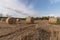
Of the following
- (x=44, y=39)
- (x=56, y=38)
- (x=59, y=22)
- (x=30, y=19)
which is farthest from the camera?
(x=30, y=19)

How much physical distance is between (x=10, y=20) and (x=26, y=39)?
42.6 ft

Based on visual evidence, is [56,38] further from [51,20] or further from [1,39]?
[51,20]

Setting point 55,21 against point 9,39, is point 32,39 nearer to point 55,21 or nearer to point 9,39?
point 9,39

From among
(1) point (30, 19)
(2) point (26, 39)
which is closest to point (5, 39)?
(2) point (26, 39)

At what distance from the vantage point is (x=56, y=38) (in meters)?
6.59

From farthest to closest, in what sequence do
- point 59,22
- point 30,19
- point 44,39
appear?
point 30,19
point 59,22
point 44,39

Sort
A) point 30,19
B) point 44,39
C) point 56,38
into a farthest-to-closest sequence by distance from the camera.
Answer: point 30,19
point 44,39
point 56,38

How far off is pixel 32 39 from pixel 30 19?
12.5m

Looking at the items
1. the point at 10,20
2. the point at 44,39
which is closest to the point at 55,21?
the point at 10,20

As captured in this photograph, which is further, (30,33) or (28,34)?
(30,33)

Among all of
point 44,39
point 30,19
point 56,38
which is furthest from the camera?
point 30,19

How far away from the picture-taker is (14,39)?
23.5ft

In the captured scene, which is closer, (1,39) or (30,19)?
(1,39)

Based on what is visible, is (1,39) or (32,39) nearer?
(32,39)
